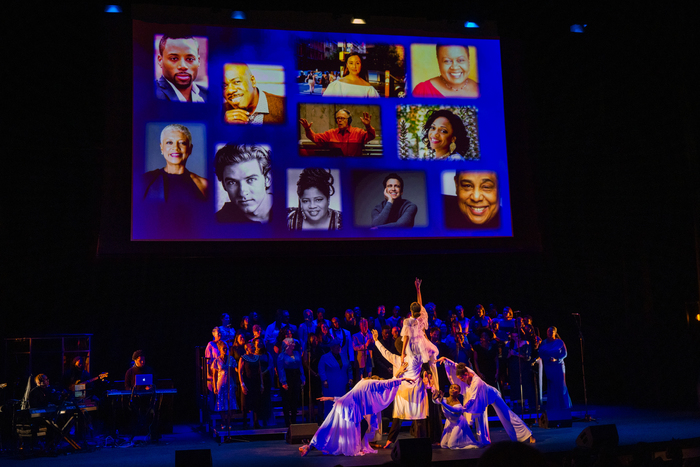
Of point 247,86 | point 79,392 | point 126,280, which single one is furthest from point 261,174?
point 79,392

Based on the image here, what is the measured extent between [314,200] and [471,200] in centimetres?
217

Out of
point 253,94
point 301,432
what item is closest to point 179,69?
point 253,94

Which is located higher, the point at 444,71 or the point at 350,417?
the point at 444,71

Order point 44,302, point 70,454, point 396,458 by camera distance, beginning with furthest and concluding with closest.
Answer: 1. point 44,302
2. point 70,454
3. point 396,458

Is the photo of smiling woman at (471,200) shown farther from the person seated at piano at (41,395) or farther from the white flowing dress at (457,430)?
the person seated at piano at (41,395)

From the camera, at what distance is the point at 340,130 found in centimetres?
902

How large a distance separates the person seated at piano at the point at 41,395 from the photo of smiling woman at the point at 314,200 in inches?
134

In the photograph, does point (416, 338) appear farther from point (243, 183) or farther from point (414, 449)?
point (243, 183)

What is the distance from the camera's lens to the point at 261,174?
28.7 feet

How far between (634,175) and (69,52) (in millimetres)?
8567

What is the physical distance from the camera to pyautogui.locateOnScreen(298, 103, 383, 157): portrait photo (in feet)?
29.3

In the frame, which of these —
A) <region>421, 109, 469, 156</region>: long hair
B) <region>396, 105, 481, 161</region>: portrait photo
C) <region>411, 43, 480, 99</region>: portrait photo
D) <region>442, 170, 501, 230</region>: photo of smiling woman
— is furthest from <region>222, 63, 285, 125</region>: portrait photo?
<region>442, 170, 501, 230</region>: photo of smiling woman

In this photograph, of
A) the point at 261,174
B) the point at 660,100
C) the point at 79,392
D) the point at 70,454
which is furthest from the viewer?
the point at 660,100

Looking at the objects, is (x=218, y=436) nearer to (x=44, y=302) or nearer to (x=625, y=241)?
(x=44, y=302)
